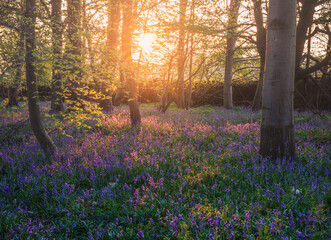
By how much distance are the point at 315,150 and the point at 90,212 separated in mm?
5013

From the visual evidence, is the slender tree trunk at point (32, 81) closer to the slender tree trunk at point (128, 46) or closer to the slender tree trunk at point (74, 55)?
the slender tree trunk at point (74, 55)

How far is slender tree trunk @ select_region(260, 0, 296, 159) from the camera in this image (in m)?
4.58

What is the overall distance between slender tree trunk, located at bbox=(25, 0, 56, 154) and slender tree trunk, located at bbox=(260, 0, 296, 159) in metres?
4.69

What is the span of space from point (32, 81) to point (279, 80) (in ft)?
17.0

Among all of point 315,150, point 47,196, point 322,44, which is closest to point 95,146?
point 47,196

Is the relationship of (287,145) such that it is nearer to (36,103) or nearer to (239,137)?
(239,137)

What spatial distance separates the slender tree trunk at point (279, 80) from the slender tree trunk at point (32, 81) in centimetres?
469

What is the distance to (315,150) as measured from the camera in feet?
17.9

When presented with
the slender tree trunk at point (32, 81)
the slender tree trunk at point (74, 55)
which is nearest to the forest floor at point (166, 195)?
the slender tree trunk at point (32, 81)

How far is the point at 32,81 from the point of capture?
17.1 ft

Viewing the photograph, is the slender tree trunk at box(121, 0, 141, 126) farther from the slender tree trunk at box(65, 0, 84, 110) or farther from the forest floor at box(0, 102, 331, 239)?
the forest floor at box(0, 102, 331, 239)

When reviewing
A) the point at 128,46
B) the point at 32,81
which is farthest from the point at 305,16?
the point at 32,81

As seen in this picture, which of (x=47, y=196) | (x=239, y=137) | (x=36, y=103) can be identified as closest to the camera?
(x=47, y=196)

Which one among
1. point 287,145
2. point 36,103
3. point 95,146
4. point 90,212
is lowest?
point 90,212
